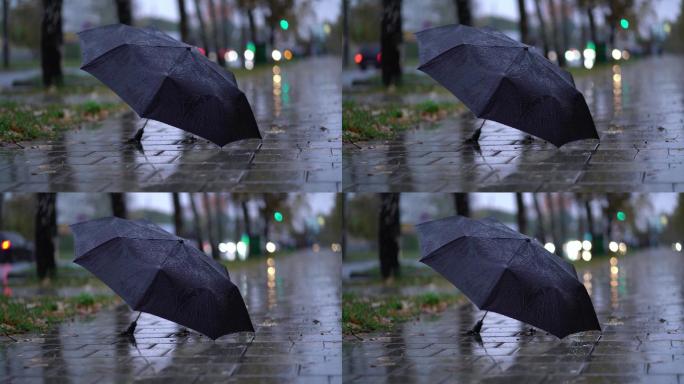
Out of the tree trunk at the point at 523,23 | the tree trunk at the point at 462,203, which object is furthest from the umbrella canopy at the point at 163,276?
the tree trunk at the point at 462,203

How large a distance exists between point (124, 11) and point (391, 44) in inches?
179

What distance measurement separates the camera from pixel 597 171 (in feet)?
46.4

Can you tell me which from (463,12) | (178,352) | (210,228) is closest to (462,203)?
(463,12)

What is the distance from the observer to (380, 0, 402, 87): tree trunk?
1997cm

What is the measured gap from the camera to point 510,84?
45.1 feet

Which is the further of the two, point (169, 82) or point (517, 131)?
point (517, 131)

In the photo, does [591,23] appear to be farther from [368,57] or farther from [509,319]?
[509,319]

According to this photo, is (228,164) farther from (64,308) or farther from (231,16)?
(231,16)

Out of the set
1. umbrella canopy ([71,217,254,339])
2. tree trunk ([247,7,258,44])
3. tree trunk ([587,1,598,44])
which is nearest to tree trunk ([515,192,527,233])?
tree trunk ([587,1,598,44])

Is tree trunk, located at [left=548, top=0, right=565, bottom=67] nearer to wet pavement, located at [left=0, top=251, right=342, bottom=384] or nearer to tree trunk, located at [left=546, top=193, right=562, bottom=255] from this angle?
tree trunk, located at [left=546, top=193, right=562, bottom=255]

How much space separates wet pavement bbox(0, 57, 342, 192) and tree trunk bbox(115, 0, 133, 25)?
10.2ft

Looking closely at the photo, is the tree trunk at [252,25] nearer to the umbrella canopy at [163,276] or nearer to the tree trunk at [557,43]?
the tree trunk at [557,43]

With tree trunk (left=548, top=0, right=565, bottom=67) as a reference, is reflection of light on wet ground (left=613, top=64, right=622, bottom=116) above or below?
below

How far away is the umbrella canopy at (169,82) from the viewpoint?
13.5 meters
